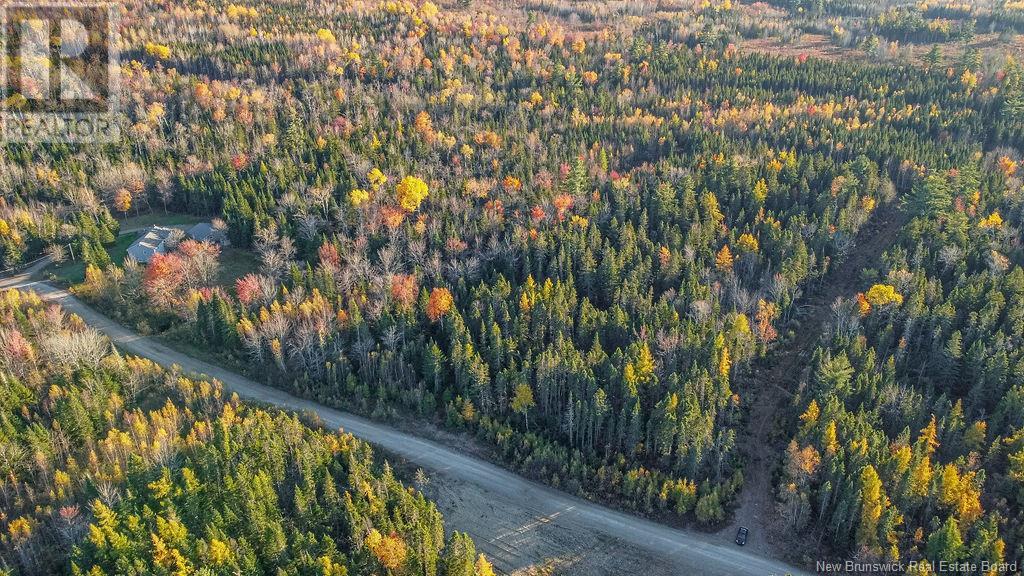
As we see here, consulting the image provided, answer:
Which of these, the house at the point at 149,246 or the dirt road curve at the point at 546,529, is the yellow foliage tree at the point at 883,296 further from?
the house at the point at 149,246

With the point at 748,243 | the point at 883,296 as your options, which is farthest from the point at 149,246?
the point at 883,296

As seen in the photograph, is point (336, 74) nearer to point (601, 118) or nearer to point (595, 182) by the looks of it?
point (601, 118)

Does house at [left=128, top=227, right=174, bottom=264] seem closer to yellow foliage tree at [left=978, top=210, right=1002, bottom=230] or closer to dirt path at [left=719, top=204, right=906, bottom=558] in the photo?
dirt path at [left=719, top=204, right=906, bottom=558]

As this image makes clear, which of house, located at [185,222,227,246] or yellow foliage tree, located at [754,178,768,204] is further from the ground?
yellow foliage tree, located at [754,178,768,204]

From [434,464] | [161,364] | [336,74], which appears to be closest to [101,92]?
[336,74]

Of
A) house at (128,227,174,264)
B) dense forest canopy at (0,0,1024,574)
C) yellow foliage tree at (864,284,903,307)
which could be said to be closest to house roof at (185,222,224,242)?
house at (128,227,174,264)

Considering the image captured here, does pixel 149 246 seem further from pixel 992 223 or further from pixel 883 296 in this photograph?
pixel 992 223

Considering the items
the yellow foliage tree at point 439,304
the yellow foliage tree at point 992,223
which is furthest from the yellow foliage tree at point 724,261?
the yellow foliage tree at point 439,304
